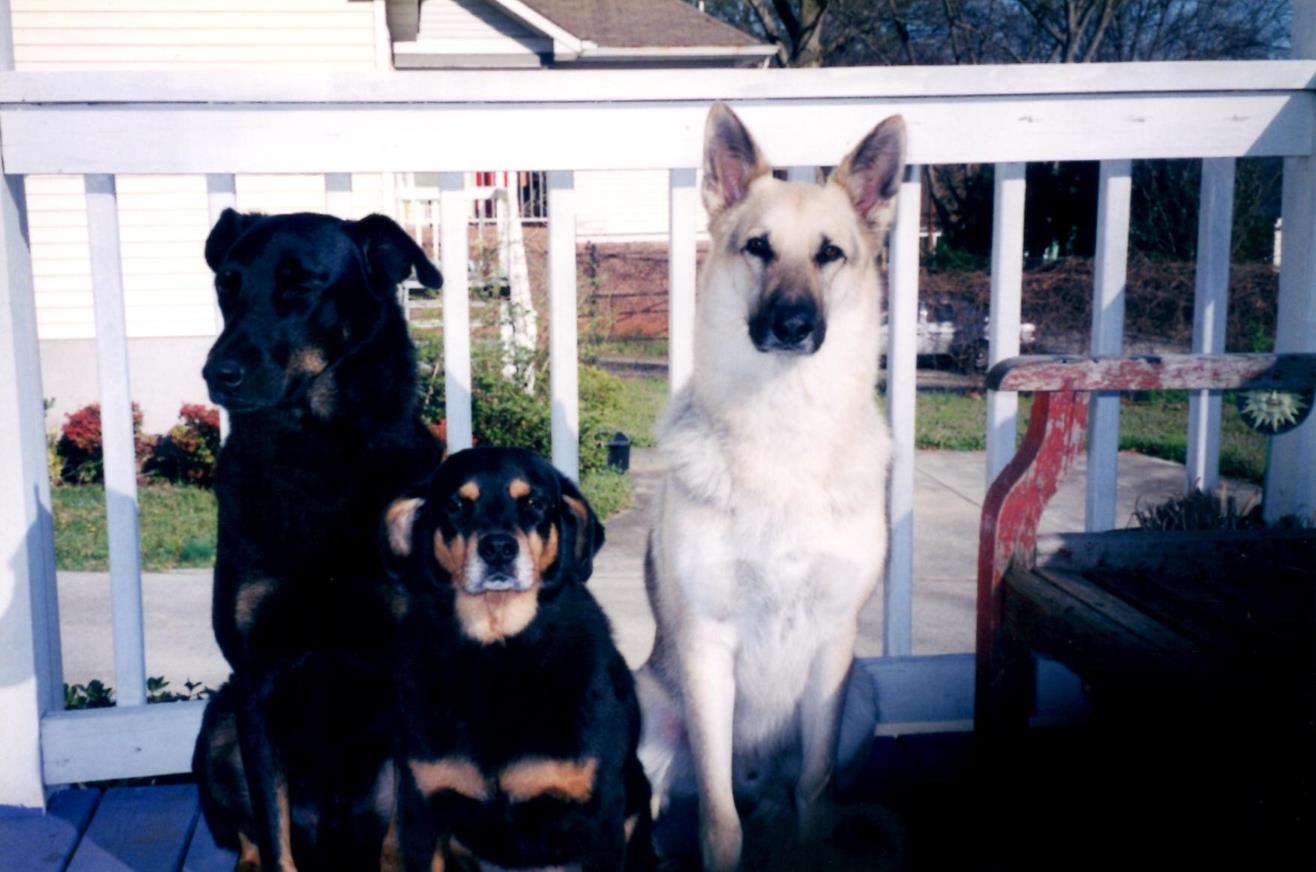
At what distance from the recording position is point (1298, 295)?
2.76m

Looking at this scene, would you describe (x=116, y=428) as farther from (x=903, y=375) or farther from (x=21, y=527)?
(x=903, y=375)

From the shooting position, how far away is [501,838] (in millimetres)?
2152

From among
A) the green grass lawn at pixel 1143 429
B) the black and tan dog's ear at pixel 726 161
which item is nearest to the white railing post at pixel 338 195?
the black and tan dog's ear at pixel 726 161

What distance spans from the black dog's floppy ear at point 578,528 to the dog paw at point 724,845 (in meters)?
0.61

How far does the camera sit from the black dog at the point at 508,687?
209cm

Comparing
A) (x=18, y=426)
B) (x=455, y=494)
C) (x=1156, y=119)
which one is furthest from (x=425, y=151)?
(x=1156, y=119)

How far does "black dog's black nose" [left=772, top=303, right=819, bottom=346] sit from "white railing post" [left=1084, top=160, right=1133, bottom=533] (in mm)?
912

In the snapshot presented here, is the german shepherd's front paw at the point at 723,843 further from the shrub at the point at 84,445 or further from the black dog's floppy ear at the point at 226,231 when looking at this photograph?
the shrub at the point at 84,445

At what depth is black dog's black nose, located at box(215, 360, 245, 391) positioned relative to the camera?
2.02 meters

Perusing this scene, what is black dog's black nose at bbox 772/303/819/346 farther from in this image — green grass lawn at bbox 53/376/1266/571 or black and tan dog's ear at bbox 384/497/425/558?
green grass lawn at bbox 53/376/1266/571

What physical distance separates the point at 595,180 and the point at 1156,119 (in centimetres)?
1688

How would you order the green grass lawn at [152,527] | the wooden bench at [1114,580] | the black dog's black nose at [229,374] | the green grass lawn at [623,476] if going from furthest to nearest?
the green grass lawn at [623,476] → the green grass lawn at [152,527] → the black dog's black nose at [229,374] → the wooden bench at [1114,580]

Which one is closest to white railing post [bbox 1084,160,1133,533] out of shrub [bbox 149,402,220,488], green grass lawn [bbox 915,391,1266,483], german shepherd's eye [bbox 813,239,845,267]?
german shepherd's eye [bbox 813,239,845,267]

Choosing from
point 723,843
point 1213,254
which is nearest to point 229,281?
point 723,843
